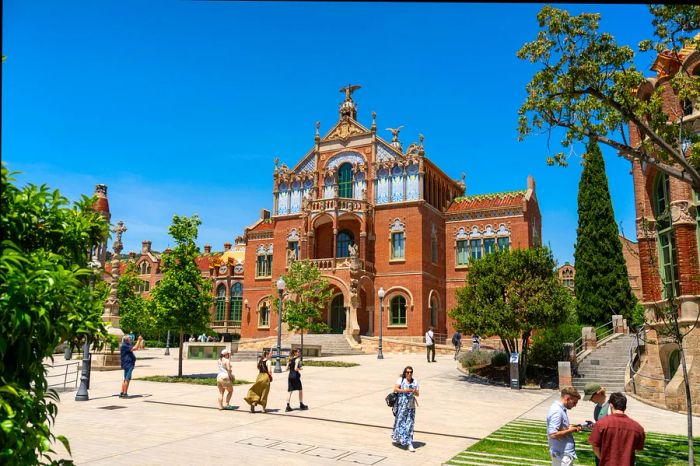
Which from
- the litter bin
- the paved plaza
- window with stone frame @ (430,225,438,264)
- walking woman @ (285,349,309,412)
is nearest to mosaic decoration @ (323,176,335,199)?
window with stone frame @ (430,225,438,264)

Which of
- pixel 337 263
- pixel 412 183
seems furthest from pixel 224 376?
pixel 412 183

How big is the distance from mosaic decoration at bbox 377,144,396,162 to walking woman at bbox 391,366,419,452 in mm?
33395

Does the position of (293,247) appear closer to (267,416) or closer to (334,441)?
(267,416)

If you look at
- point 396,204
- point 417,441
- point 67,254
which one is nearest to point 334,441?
point 417,441

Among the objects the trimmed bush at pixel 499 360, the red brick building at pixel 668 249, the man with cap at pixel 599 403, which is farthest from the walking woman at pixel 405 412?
the trimmed bush at pixel 499 360

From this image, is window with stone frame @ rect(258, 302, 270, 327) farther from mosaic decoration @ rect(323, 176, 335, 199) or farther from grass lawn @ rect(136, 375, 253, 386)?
grass lawn @ rect(136, 375, 253, 386)

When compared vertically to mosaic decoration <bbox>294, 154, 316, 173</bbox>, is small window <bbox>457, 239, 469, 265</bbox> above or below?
below

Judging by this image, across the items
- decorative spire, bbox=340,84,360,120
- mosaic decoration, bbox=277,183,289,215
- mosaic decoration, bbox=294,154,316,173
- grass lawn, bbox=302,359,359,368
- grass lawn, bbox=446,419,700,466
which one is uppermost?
decorative spire, bbox=340,84,360,120

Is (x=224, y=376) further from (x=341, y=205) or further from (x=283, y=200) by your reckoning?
(x=283, y=200)

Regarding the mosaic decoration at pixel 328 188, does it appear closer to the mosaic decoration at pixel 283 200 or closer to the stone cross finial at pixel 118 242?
the mosaic decoration at pixel 283 200

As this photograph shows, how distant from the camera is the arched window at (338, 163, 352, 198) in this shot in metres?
44.0

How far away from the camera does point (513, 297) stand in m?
21.0

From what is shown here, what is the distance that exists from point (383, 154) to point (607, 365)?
25.2 m

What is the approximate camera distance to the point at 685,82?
33.4 feet
